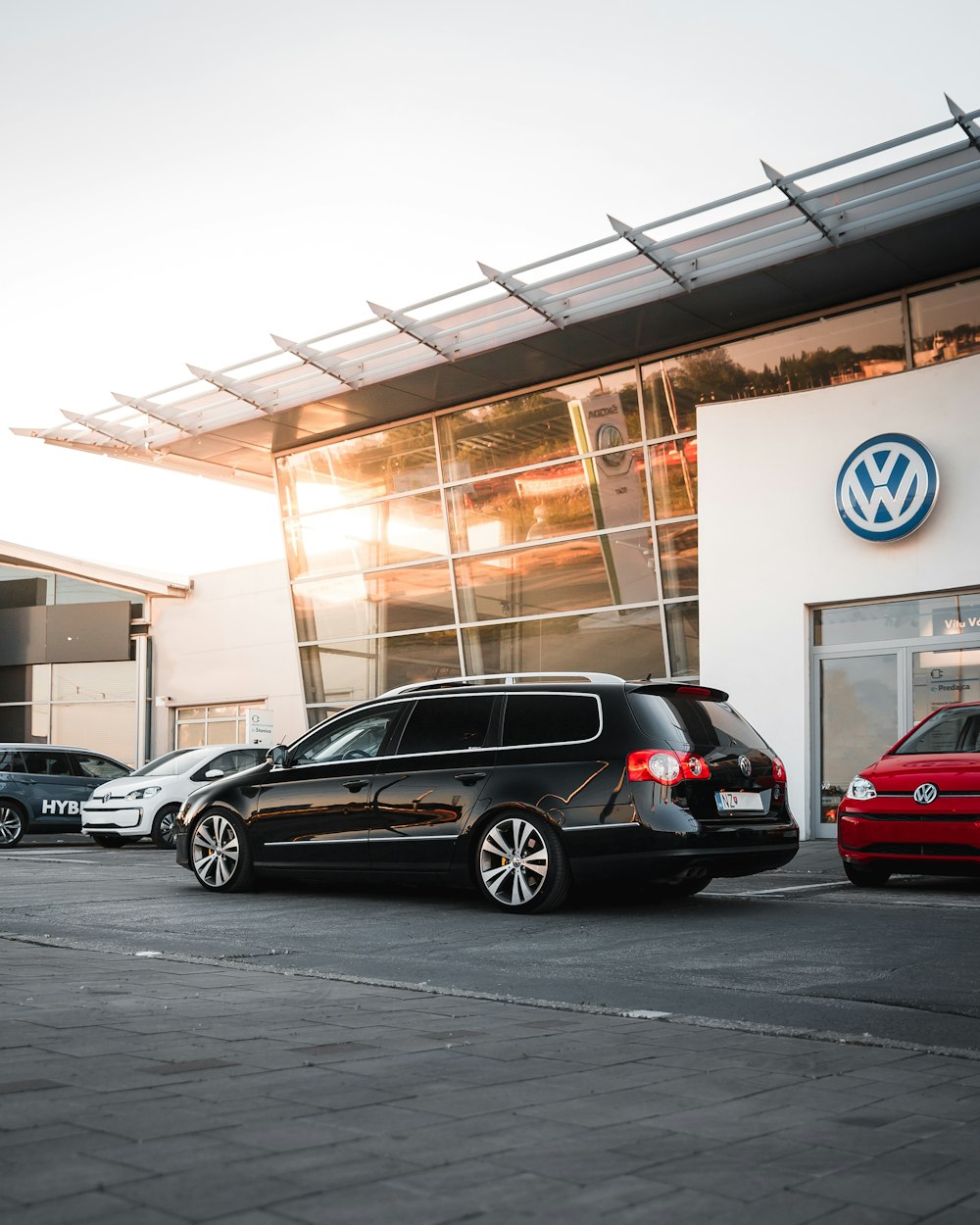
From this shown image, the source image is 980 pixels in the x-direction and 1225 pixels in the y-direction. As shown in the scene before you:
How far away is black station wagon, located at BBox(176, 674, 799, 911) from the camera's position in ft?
28.9

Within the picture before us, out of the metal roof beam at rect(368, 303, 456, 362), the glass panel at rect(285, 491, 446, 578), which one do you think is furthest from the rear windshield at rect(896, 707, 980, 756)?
the glass panel at rect(285, 491, 446, 578)

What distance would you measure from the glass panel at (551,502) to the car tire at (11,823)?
27.7ft

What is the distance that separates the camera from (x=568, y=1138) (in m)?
3.42

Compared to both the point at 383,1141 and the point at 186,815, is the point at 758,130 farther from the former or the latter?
the point at 383,1141

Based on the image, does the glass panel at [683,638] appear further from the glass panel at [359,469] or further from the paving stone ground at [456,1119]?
the paving stone ground at [456,1119]

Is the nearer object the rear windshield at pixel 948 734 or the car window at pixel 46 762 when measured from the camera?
the rear windshield at pixel 948 734

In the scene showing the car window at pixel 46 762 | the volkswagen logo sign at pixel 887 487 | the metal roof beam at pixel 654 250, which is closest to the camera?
the volkswagen logo sign at pixel 887 487

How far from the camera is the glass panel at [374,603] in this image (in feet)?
78.5

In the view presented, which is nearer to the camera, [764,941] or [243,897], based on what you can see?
[764,941]

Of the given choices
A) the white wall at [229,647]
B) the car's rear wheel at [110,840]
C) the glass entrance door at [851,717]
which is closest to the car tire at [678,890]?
the glass entrance door at [851,717]

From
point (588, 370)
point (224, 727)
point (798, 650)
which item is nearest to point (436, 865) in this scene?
point (798, 650)

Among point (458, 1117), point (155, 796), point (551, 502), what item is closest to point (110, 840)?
point (155, 796)

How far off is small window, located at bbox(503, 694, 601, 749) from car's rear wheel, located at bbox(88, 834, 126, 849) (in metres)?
11.5

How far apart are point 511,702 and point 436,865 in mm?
1264
